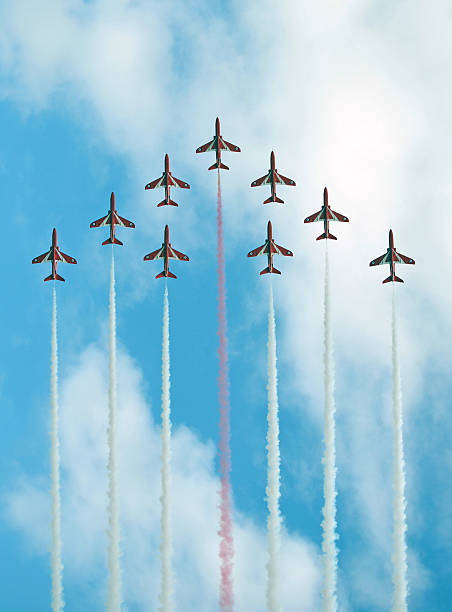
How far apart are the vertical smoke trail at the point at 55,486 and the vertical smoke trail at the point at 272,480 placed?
19.3 meters

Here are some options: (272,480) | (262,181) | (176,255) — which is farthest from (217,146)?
(272,480)

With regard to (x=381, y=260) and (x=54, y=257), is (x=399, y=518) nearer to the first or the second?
(x=381, y=260)

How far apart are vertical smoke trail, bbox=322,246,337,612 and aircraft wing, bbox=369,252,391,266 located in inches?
309

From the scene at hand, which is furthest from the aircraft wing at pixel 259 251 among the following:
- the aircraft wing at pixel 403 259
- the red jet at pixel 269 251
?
the aircraft wing at pixel 403 259

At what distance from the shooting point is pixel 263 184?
384 ft

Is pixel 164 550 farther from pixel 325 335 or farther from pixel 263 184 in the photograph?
pixel 263 184

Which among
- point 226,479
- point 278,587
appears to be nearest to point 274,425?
point 226,479

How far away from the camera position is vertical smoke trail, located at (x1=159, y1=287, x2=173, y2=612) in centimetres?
10619

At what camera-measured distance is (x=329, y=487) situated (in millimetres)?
105625

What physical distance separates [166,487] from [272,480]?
966cm

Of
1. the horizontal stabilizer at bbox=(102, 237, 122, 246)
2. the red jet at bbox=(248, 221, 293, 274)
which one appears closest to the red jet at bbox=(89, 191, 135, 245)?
the horizontal stabilizer at bbox=(102, 237, 122, 246)

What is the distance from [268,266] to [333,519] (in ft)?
81.3

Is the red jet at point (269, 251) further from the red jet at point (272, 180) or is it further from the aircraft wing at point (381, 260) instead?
the aircraft wing at point (381, 260)

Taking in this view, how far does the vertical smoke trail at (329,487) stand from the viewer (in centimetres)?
10412
